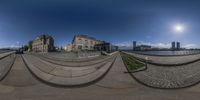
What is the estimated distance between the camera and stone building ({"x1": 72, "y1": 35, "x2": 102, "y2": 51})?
1.90 metres

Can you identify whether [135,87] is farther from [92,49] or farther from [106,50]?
[92,49]

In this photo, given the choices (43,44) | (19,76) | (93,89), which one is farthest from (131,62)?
(19,76)

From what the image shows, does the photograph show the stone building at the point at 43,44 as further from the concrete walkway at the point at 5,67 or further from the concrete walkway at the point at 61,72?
the concrete walkway at the point at 5,67

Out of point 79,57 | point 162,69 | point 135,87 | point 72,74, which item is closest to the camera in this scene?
point 79,57

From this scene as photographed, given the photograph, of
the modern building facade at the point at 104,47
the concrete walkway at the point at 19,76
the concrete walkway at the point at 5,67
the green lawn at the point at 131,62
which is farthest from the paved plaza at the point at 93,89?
the modern building facade at the point at 104,47

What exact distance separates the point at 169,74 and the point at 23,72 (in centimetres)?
317

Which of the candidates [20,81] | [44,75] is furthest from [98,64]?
[20,81]

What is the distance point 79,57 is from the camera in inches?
84.9

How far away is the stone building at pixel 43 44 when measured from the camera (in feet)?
6.25

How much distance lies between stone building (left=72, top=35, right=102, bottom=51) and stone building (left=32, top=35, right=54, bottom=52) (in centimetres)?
28

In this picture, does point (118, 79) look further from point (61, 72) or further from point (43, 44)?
point (43, 44)

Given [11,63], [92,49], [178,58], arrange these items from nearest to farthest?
1. [92,49]
2. [178,58]
3. [11,63]

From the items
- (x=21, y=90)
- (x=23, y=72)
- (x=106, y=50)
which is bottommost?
(x=21, y=90)

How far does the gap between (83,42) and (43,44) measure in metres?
0.48
